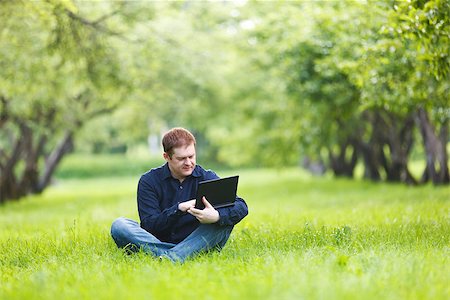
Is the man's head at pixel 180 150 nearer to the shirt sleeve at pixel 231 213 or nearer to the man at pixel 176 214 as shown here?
the man at pixel 176 214

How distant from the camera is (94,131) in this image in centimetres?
3072

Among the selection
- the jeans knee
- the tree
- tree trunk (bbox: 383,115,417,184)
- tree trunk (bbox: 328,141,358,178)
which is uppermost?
the tree

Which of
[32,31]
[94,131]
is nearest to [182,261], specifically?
[32,31]

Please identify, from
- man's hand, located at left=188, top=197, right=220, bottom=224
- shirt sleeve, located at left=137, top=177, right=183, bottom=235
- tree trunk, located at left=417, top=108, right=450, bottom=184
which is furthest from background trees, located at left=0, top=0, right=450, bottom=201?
shirt sleeve, located at left=137, top=177, right=183, bottom=235

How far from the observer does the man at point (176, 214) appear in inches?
237

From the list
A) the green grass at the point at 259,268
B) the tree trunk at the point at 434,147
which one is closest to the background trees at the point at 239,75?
the tree trunk at the point at 434,147

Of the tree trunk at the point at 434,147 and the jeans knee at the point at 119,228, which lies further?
the tree trunk at the point at 434,147

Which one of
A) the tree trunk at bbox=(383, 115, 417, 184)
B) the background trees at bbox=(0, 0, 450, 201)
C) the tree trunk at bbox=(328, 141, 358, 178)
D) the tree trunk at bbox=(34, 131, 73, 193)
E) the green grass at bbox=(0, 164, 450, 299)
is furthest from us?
the tree trunk at bbox=(328, 141, 358, 178)

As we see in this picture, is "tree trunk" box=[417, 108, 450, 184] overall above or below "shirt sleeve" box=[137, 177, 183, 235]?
below

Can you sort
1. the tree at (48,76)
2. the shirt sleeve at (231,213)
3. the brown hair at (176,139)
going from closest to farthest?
the shirt sleeve at (231,213)
the brown hair at (176,139)
the tree at (48,76)

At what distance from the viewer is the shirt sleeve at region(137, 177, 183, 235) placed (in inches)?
244

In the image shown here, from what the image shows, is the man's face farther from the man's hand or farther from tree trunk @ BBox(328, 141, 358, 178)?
tree trunk @ BBox(328, 141, 358, 178)

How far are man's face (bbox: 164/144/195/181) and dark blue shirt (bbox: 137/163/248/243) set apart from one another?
0.18 metres

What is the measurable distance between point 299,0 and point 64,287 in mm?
15858
